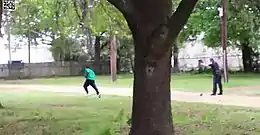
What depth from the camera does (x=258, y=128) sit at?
487 inches

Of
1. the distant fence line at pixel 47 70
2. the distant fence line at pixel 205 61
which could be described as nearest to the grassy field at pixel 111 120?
the distant fence line at pixel 47 70

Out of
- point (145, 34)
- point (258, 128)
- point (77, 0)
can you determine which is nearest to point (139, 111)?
point (145, 34)

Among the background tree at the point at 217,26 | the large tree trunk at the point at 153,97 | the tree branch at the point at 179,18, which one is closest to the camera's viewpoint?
the tree branch at the point at 179,18

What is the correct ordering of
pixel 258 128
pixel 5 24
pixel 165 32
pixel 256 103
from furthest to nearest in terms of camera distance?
pixel 5 24
pixel 256 103
pixel 258 128
pixel 165 32

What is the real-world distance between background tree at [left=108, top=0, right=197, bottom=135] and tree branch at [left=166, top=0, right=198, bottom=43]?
16 cm

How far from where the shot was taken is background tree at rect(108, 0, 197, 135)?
8.55m

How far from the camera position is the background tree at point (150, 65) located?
28.1 feet

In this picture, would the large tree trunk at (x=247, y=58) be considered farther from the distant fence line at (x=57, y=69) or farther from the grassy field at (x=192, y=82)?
the grassy field at (x=192, y=82)

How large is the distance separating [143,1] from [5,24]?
39887mm

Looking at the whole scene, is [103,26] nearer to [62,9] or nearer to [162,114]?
[62,9]

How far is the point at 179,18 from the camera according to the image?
8227 mm

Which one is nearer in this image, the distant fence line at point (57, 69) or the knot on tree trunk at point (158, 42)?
the knot on tree trunk at point (158, 42)

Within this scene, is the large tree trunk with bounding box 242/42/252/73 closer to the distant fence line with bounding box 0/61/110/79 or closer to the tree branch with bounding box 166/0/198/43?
the distant fence line with bounding box 0/61/110/79

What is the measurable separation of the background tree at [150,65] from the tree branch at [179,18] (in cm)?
16
